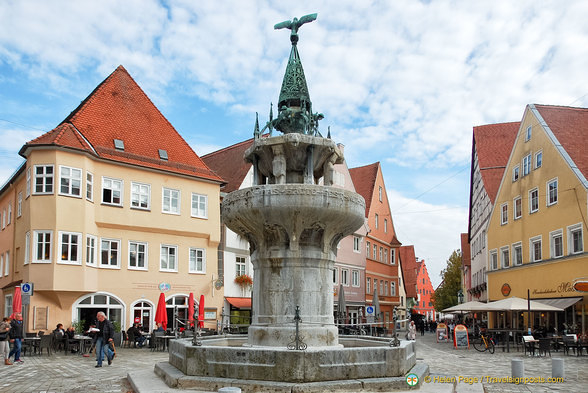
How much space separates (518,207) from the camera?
3550 centimetres

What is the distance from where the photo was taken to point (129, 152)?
31766 millimetres

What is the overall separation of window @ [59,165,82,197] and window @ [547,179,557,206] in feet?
74.5

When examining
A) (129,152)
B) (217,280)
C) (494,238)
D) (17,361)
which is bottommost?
(17,361)

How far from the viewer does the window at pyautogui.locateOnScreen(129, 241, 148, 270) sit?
3116 cm

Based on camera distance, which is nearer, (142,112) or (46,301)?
(46,301)

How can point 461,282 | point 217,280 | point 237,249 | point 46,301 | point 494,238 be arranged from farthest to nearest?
point 461,282, point 494,238, point 237,249, point 217,280, point 46,301

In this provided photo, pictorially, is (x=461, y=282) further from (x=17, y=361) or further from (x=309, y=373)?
(x=309, y=373)

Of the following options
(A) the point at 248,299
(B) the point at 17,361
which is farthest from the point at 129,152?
(B) the point at 17,361

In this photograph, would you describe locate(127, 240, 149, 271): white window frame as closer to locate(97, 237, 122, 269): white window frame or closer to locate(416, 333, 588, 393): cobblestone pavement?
locate(97, 237, 122, 269): white window frame

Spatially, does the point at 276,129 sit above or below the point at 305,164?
above

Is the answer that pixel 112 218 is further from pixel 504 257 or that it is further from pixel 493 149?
pixel 493 149

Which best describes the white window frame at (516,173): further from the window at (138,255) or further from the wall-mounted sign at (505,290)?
the window at (138,255)

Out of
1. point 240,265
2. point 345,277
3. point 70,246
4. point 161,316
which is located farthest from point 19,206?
point 345,277

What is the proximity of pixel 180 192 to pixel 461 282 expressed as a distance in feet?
140
